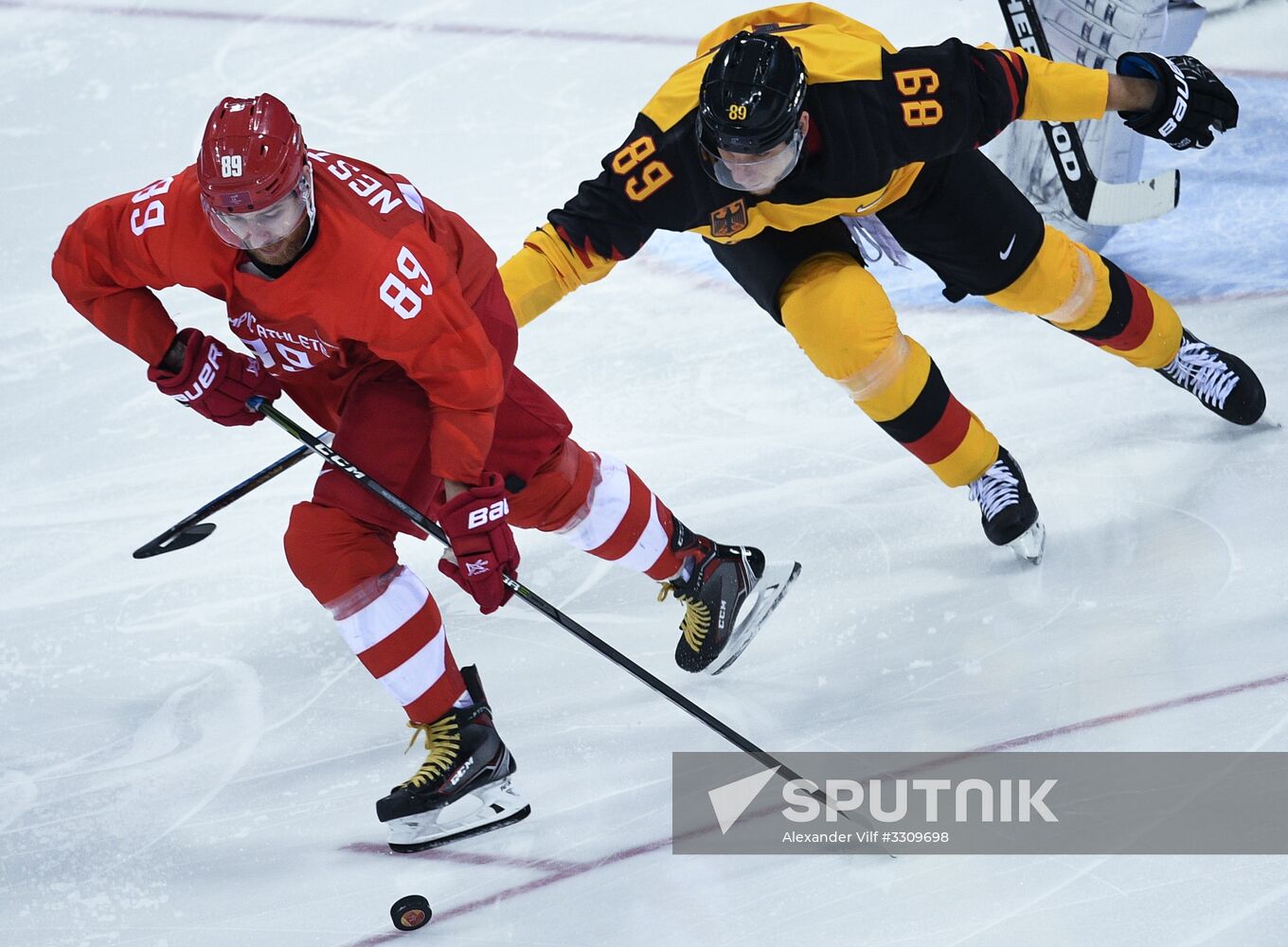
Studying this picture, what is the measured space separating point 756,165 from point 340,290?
811mm

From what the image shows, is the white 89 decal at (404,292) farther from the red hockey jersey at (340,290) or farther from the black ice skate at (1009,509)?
the black ice skate at (1009,509)

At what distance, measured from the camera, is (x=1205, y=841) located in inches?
89.5

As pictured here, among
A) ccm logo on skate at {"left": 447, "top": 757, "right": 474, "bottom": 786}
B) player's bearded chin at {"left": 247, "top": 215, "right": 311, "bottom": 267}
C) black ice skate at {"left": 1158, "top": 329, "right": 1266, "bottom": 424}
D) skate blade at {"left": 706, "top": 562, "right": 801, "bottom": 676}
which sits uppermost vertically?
player's bearded chin at {"left": 247, "top": 215, "right": 311, "bottom": 267}

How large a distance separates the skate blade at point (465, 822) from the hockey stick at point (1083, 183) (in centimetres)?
242

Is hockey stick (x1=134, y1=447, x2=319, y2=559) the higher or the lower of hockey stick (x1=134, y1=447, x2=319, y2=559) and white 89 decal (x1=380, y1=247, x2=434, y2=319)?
the lower

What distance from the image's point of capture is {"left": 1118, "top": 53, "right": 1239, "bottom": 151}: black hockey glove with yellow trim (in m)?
2.76

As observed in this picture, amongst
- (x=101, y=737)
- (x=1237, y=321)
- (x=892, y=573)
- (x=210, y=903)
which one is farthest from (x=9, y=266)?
(x=1237, y=321)

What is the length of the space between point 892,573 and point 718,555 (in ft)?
1.54

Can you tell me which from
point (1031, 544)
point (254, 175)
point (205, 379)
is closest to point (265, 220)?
point (254, 175)

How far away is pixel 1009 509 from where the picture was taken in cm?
293

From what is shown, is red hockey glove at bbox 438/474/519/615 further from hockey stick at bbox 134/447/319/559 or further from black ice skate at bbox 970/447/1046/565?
black ice skate at bbox 970/447/1046/565

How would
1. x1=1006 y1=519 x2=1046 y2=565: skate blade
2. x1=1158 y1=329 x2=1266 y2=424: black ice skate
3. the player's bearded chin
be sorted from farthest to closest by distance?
x1=1158 y1=329 x2=1266 y2=424: black ice skate, x1=1006 y1=519 x2=1046 y2=565: skate blade, the player's bearded chin

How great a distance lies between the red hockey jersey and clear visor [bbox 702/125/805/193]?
47 cm

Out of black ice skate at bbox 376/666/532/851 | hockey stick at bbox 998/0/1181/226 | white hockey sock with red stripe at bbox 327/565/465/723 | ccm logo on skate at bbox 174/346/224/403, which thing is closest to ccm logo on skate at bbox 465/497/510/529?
white hockey sock with red stripe at bbox 327/565/465/723
